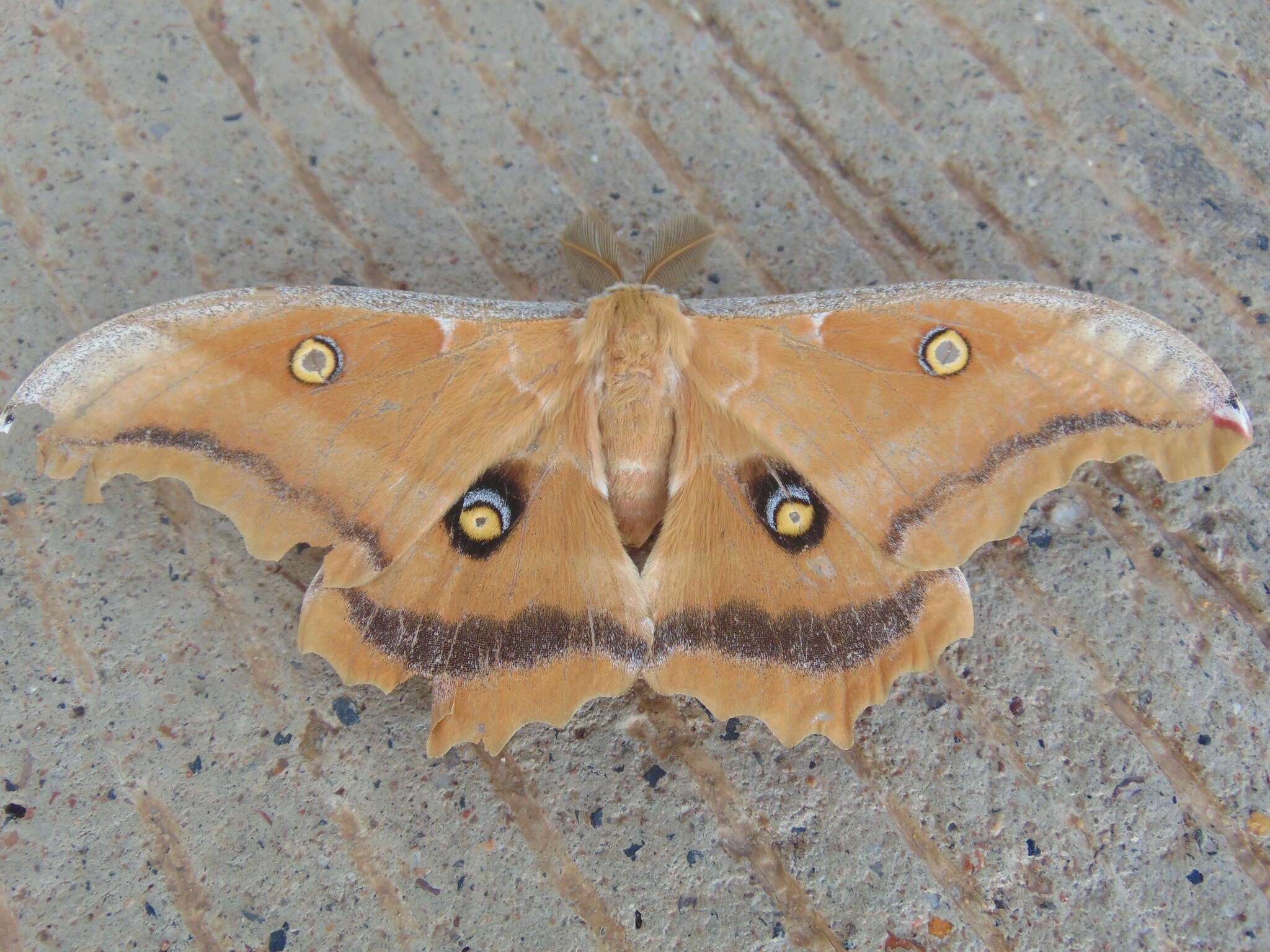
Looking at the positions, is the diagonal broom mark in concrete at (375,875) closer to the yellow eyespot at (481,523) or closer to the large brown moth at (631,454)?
the large brown moth at (631,454)

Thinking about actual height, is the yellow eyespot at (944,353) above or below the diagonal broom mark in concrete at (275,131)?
below

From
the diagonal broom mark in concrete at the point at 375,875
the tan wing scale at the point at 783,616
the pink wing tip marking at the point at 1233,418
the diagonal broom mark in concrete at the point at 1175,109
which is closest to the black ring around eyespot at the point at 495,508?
the tan wing scale at the point at 783,616

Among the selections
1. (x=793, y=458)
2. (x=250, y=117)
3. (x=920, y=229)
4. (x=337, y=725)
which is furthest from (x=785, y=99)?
(x=337, y=725)

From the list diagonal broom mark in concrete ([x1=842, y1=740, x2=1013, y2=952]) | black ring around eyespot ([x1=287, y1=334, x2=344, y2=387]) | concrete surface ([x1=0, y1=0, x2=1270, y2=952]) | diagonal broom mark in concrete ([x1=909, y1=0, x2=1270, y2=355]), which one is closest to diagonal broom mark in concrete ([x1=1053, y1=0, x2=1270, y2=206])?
concrete surface ([x1=0, y1=0, x2=1270, y2=952])

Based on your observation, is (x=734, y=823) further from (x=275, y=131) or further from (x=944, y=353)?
(x=275, y=131)

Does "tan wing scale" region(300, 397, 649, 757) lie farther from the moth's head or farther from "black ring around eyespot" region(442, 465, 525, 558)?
the moth's head

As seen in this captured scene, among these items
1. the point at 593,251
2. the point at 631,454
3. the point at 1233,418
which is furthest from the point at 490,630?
the point at 1233,418

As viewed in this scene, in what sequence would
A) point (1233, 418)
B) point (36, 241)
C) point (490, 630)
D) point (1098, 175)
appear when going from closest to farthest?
1. point (1233, 418)
2. point (490, 630)
3. point (36, 241)
4. point (1098, 175)
